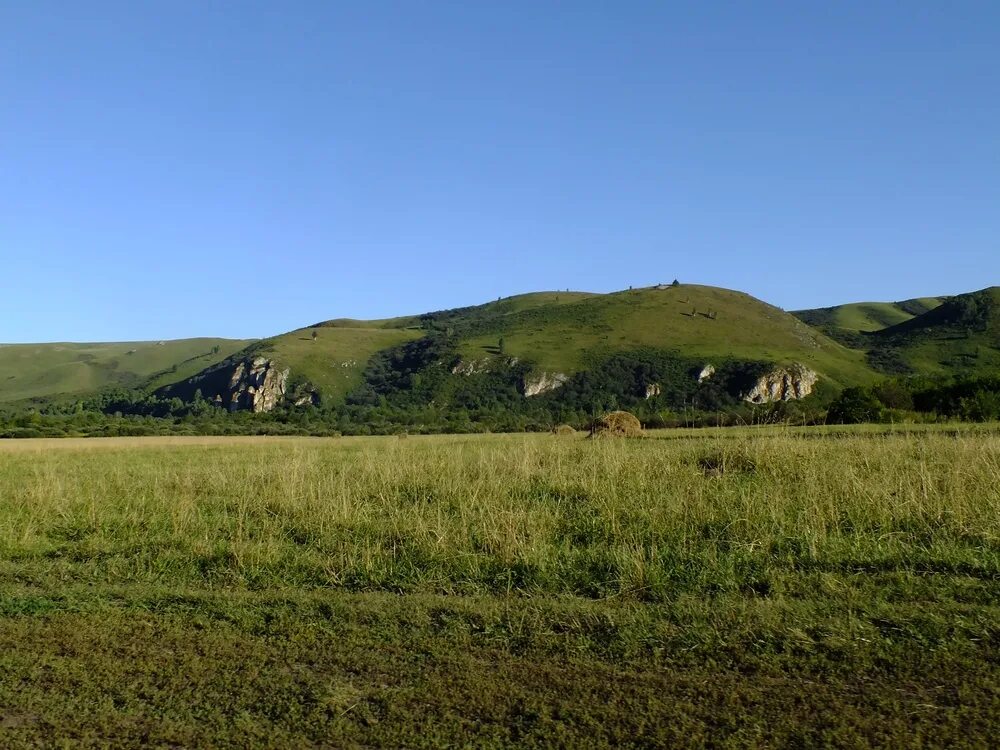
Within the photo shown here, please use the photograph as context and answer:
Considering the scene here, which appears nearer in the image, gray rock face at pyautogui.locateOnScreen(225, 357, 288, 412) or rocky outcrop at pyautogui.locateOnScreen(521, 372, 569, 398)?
rocky outcrop at pyautogui.locateOnScreen(521, 372, 569, 398)

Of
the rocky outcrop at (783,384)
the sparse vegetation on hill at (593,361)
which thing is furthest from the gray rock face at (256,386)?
the rocky outcrop at (783,384)

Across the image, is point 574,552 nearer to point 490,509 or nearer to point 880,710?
point 490,509

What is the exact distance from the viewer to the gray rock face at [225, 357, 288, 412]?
14712 cm

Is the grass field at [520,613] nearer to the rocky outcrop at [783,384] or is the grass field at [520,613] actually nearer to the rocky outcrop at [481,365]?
the rocky outcrop at [783,384]

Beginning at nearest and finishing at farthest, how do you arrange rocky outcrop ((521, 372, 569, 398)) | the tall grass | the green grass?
1. the tall grass
2. rocky outcrop ((521, 372, 569, 398))
3. the green grass

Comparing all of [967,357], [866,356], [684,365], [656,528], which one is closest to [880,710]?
[656,528]

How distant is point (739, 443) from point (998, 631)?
9205 mm

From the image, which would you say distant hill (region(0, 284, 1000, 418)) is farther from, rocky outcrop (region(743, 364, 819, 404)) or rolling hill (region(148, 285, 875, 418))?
rocky outcrop (region(743, 364, 819, 404))

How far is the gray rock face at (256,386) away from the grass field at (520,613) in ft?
448

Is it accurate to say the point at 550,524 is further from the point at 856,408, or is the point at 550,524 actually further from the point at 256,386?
the point at 256,386

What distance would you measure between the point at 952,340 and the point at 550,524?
15819cm

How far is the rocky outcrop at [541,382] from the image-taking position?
127 meters

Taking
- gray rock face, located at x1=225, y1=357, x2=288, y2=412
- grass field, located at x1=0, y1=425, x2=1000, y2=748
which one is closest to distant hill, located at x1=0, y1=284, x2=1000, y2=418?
gray rock face, located at x1=225, y1=357, x2=288, y2=412

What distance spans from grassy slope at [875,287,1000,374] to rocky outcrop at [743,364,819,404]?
25216mm
